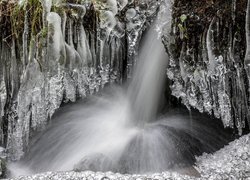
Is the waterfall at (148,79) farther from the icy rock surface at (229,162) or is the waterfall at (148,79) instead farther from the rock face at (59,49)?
the icy rock surface at (229,162)

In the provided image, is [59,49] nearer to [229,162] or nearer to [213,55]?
[213,55]

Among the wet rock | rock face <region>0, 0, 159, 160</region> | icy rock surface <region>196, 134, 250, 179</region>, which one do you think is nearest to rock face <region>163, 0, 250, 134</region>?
icy rock surface <region>196, 134, 250, 179</region>

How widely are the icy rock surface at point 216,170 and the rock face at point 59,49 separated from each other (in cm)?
106

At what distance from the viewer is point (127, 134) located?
3.87 metres

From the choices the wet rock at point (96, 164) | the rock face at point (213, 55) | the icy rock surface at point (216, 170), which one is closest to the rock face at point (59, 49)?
the rock face at point (213, 55)

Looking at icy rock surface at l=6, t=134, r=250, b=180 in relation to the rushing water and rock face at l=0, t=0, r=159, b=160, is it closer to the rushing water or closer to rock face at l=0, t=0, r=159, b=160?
the rushing water

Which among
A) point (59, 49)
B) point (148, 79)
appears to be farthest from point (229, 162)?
point (59, 49)

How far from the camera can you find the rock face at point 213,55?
3.36 metres

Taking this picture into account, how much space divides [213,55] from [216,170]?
1086 mm

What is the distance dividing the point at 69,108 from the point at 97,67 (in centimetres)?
70

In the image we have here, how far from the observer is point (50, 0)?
143 inches

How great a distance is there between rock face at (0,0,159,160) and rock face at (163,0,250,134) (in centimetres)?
48

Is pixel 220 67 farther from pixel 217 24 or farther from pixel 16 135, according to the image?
pixel 16 135

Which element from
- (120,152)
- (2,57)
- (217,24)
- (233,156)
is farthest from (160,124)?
(2,57)
